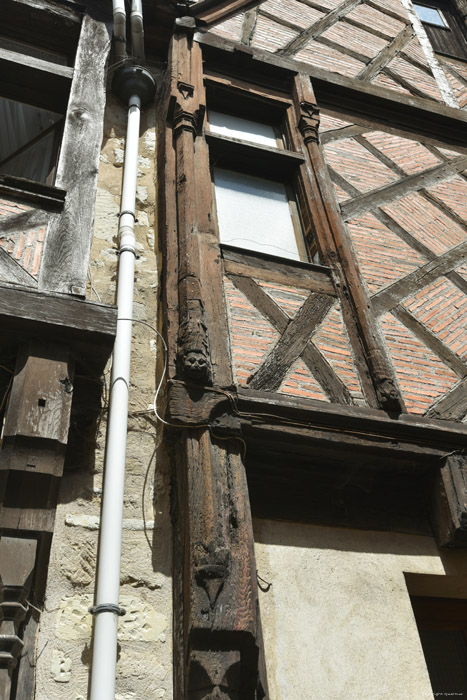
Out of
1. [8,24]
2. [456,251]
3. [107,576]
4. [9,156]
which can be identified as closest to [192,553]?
[107,576]

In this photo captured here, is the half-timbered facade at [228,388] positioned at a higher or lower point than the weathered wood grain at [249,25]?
lower

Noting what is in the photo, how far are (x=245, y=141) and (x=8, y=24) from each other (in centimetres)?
215

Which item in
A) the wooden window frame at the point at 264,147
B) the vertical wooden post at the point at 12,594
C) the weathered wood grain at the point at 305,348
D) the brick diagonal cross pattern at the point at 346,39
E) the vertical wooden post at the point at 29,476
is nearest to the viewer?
the vertical wooden post at the point at 12,594

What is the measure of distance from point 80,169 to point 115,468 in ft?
6.69

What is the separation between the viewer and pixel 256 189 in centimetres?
568

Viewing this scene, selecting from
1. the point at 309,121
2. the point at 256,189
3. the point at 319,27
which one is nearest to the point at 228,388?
the point at 256,189

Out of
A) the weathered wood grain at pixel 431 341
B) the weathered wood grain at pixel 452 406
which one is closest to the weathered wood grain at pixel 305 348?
the weathered wood grain at pixel 452 406

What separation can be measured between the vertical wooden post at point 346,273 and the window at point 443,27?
3.34 metres

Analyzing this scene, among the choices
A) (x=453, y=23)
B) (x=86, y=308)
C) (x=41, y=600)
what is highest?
(x=453, y=23)

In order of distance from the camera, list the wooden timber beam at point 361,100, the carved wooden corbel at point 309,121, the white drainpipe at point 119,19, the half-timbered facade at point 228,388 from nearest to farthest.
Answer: the half-timbered facade at point 228,388 → the white drainpipe at point 119,19 → the carved wooden corbel at point 309,121 → the wooden timber beam at point 361,100

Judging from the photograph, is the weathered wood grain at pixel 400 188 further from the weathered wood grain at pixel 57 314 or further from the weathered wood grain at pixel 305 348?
the weathered wood grain at pixel 57 314

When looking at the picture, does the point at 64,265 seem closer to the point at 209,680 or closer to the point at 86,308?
the point at 86,308

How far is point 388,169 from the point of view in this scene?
6094mm

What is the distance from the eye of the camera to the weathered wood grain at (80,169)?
378 centimetres
